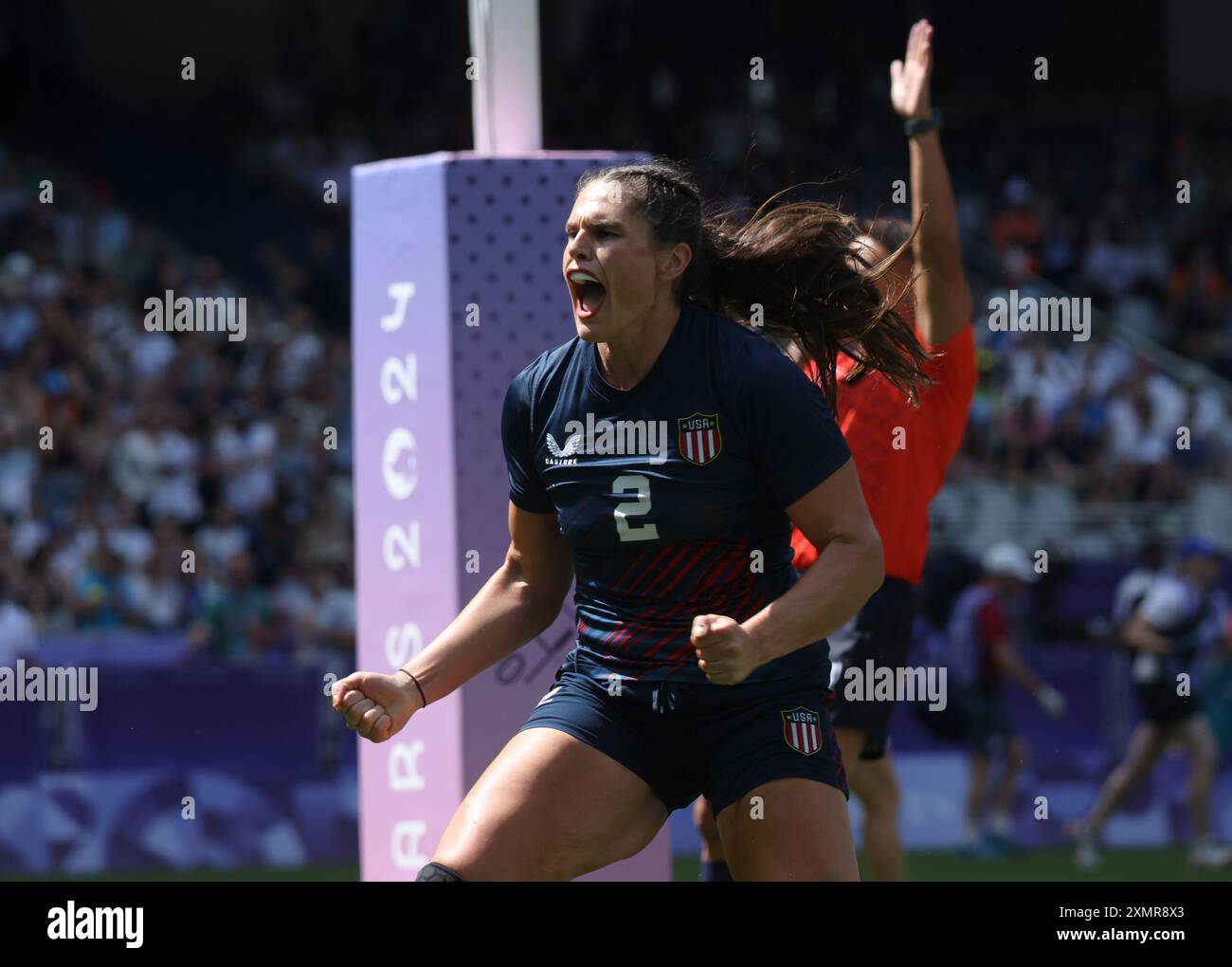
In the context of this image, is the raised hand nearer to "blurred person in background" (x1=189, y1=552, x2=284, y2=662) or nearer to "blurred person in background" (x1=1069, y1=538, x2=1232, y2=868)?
"blurred person in background" (x1=1069, y1=538, x2=1232, y2=868)

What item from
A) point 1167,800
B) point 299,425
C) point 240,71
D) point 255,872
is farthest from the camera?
point 240,71

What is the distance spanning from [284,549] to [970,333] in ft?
27.6

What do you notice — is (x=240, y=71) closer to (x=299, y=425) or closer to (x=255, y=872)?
(x=299, y=425)

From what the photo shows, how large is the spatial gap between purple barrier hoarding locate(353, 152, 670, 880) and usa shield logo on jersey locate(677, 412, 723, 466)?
67.2 inches

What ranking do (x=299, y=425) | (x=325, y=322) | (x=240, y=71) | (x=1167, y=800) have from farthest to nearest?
(x=240, y=71)
(x=325, y=322)
(x=299, y=425)
(x=1167, y=800)

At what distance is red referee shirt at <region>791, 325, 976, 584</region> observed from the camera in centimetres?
561

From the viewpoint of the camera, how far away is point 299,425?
14.0 meters

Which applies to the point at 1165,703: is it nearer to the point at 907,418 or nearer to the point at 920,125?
the point at 907,418

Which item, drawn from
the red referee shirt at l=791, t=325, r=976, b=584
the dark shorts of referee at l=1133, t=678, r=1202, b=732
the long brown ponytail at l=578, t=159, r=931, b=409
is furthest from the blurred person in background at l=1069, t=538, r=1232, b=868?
the long brown ponytail at l=578, t=159, r=931, b=409

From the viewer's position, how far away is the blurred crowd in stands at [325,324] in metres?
12.7

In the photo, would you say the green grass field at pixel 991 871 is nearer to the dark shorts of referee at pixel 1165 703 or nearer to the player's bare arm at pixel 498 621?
the dark shorts of referee at pixel 1165 703

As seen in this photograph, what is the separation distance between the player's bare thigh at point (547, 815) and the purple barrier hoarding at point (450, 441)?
1556 millimetres

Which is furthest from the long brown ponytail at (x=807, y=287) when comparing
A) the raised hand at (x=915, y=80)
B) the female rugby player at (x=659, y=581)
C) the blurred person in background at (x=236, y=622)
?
the blurred person in background at (x=236, y=622)
